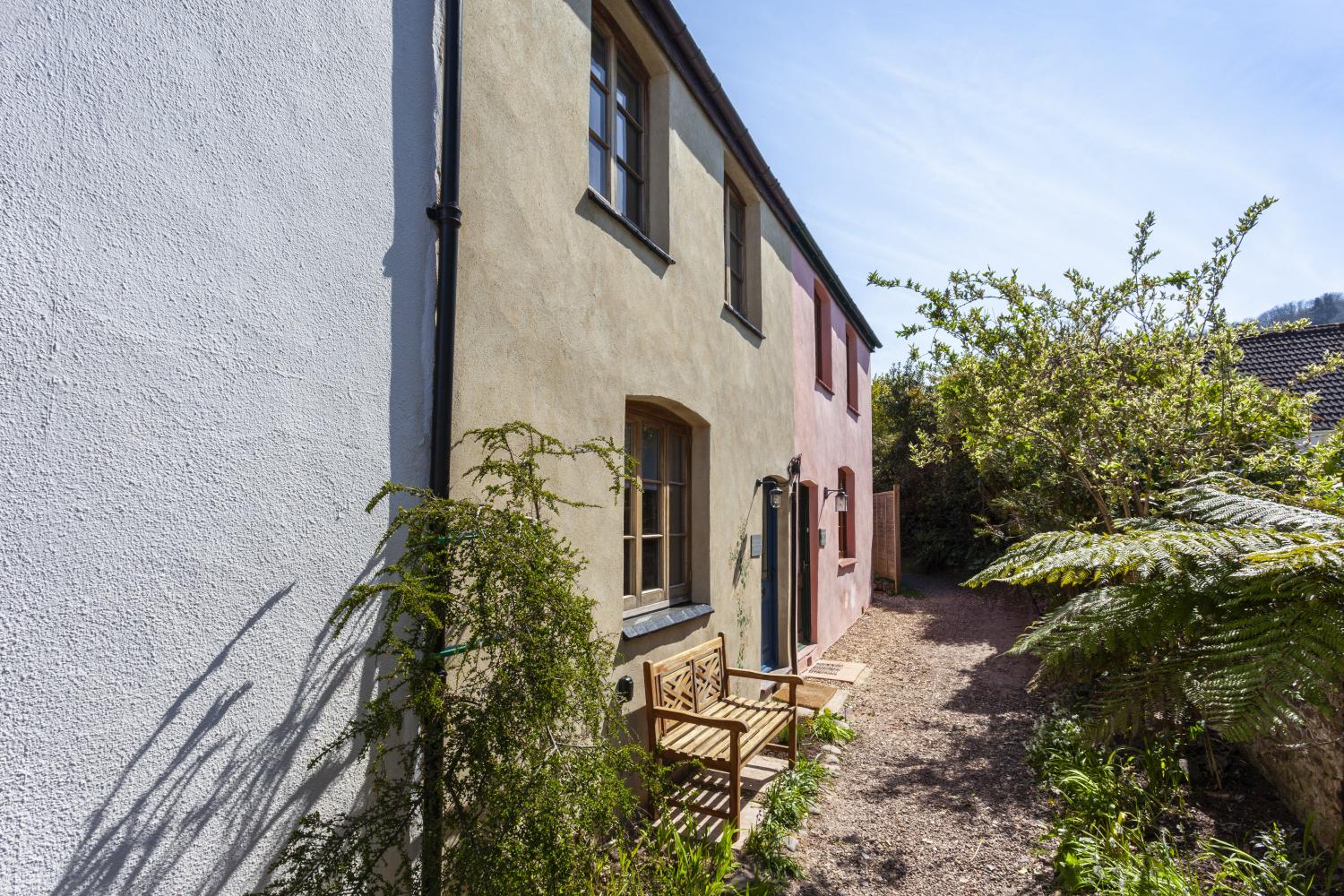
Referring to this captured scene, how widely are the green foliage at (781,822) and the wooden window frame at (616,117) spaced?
3.73 metres

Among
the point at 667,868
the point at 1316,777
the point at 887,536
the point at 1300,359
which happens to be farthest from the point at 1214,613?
the point at 1300,359

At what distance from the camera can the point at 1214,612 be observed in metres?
1.79

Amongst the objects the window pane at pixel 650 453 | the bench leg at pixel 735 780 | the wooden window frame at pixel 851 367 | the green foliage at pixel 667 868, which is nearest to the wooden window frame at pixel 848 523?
the wooden window frame at pixel 851 367

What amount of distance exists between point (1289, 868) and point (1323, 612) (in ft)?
8.04

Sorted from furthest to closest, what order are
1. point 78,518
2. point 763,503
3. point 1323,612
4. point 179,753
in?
point 763,503
point 179,753
point 78,518
point 1323,612

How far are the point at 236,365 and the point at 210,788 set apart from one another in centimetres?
125

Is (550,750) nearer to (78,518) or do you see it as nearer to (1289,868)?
(78,518)

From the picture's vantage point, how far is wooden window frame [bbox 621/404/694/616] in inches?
183

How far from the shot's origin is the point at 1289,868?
307cm

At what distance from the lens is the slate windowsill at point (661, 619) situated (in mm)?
4305

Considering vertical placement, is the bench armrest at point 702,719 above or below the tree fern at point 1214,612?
below

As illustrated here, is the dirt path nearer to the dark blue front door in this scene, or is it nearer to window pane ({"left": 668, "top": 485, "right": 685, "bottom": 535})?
the dark blue front door

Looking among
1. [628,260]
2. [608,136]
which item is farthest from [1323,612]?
[608,136]

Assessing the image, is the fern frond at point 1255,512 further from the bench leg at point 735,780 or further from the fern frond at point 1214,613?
the bench leg at point 735,780
